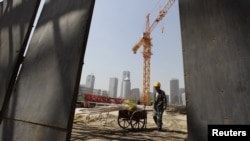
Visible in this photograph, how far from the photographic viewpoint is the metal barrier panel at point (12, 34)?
136 inches

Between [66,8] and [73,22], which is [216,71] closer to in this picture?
[73,22]

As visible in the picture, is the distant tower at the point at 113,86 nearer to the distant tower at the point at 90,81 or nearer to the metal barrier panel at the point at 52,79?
the distant tower at the point at 90,81

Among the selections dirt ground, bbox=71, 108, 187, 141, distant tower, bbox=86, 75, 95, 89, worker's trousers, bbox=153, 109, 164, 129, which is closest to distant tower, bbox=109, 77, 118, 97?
distant tower, bbox=86, 75, 95, 89

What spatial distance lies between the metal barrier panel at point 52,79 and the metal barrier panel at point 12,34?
34 cm

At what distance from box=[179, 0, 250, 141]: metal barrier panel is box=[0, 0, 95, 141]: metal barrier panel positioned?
4.26ft

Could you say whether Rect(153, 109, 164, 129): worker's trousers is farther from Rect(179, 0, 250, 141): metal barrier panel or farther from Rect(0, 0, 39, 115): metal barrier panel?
Rect(179, 0, 250, 141): metal barrier panel

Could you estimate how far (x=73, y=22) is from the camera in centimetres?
287

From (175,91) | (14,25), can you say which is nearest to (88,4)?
(14,25)

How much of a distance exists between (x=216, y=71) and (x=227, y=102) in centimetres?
28

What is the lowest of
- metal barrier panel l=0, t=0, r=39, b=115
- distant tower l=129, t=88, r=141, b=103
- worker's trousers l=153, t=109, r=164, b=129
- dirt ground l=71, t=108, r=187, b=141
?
dirt ground l=71, t=108, r=187, b=141

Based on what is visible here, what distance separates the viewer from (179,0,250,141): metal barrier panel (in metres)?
1.57

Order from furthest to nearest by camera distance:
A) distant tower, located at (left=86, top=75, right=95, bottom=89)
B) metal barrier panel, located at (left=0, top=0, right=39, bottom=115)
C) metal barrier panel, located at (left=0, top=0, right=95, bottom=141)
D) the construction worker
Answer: distant tower, located at (left=86, top=75, right=95, bottom=89) → the construction worker → metal barrier panel, located at (left=0, top=0, right=39, bottom=115) → metal barrier panel, located at (left=0, top=0, right=95, bottom=141)

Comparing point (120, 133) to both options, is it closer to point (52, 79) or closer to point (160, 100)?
point (160, 100)

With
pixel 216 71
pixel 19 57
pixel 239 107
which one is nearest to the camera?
pixel 239 107
